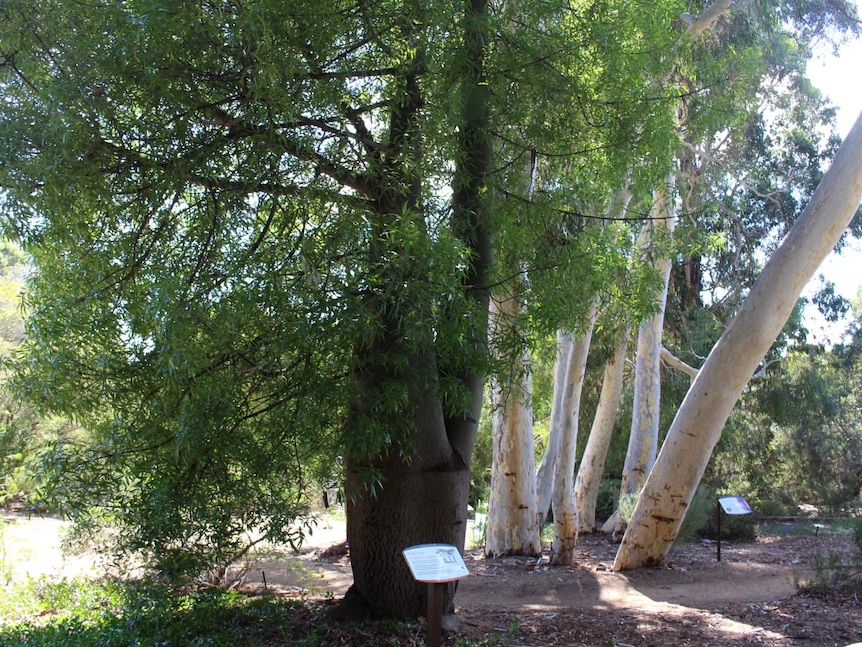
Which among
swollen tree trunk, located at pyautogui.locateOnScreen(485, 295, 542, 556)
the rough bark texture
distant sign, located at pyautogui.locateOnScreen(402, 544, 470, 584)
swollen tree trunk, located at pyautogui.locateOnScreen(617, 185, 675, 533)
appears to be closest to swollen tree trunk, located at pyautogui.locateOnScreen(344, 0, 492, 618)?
the rough bark texture

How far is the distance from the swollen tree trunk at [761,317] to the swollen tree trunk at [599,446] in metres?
5.90

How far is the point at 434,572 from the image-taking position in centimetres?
462

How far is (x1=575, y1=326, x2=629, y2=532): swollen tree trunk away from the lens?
15422 mm

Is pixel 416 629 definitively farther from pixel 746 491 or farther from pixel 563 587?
pixel 746 491

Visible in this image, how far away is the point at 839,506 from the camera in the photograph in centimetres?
1978

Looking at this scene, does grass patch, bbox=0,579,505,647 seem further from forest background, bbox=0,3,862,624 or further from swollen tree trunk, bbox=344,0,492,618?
forest background, bbox=0,3,862,624

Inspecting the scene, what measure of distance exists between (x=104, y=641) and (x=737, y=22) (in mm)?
13233

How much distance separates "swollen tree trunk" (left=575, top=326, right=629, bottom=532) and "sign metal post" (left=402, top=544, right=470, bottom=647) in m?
10.9

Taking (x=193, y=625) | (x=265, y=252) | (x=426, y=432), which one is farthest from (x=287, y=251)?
(x=193, y=625)

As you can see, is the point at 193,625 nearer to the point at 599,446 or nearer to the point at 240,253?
the point at 240,253

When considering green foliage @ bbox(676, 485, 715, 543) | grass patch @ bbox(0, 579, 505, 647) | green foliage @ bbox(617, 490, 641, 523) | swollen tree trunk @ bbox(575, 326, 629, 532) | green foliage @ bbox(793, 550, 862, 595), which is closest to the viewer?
grass patch @ bbox(0, 579, 505, 647)

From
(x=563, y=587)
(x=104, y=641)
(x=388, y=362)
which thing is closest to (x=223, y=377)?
(x=388, y=362)

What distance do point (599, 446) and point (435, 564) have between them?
443 inches

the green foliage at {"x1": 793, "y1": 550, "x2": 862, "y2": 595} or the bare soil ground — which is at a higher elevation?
the green foliage at {"x1": 793, "y1": 550, "x2": 862, "y2": 595}
